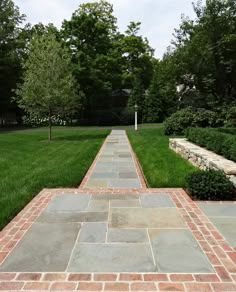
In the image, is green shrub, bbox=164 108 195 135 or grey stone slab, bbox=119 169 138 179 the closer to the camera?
grey stone slab, bbox=119 169 138 179

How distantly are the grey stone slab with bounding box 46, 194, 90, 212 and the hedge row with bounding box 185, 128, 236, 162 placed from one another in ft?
12.0

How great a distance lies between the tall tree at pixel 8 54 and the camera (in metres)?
29.6

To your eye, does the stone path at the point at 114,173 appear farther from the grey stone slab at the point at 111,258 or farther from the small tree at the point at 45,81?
the small tree at the point at 45,81

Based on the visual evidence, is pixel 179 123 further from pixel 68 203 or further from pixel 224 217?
pixel 224 217

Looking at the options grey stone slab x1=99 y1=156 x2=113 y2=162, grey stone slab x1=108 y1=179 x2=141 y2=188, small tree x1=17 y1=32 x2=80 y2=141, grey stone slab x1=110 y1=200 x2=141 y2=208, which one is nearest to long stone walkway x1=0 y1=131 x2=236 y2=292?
grey stone slab x1=110 y1=200 x2=141 y2=208

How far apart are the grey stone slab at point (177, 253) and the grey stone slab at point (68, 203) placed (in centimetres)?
145

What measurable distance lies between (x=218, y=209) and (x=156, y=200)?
3.32 feet

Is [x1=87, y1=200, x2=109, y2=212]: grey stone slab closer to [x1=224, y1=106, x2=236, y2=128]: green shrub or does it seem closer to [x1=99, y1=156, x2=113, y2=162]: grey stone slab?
[x1=99, y1=156, x2=113, y2=162]: grey stone slab

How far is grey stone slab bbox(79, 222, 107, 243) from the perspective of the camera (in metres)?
3.59

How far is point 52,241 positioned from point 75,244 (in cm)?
29

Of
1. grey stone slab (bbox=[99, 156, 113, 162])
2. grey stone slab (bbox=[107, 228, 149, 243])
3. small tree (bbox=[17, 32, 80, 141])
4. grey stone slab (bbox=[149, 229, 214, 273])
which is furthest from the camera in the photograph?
small tree (bbox=[17, 32, 80, 141])

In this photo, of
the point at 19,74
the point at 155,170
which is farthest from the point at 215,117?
the point at 19,74

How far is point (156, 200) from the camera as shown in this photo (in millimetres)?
5148

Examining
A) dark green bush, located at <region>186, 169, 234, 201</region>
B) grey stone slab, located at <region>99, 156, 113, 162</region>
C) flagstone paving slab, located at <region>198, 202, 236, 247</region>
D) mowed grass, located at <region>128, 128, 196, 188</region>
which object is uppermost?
dark green bush, located at <region>186, 169, 234, 201</region>
